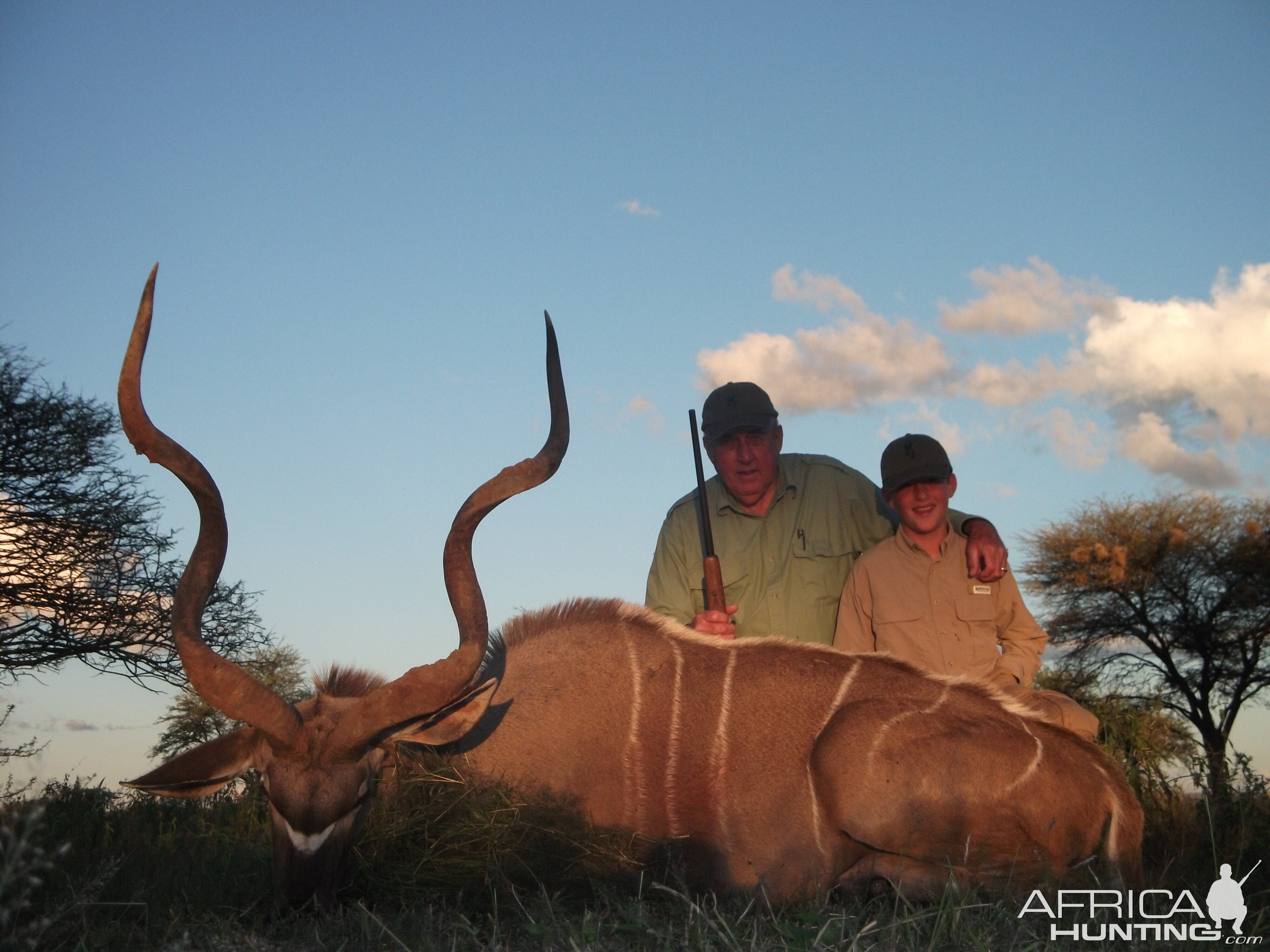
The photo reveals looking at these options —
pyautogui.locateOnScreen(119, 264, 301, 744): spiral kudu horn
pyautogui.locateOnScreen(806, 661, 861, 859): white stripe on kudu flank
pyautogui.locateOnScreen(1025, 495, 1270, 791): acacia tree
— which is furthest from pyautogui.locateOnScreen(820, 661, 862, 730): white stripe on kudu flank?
→ pyautogui.locateOnScreen(1025, 495, 1270, 791): acacia tree

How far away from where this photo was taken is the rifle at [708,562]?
17.5 ft

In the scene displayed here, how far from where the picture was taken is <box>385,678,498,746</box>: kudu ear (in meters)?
3.93

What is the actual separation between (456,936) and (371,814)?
102cm

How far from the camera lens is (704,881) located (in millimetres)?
4102

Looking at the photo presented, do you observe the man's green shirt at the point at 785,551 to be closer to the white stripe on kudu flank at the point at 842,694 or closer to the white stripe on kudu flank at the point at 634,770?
the white stripe on kudu flank at the point at 842,694

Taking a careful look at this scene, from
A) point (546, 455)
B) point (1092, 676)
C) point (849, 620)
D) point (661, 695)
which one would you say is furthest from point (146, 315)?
point (1092, 676)

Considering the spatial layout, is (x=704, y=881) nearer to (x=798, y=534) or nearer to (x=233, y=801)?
(x=798, y=534)

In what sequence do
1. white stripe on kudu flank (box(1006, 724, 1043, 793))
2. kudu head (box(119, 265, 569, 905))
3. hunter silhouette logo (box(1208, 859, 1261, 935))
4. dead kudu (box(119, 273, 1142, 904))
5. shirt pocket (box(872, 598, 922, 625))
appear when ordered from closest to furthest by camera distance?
hunter silhouette logo (box(1208, 859, 1261, 935)), kudu head (box(119, 265, 569, 905)), dead kudu (box(119, 273, 1142, 904)), white stripe on kudu flank (box(1006, 724, 1043, 793)), shirt pocket (box(872, 598, 922, 625))

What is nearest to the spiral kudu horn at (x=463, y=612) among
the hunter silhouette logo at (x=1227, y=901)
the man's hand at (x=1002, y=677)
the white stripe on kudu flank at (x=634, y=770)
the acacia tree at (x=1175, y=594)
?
the white stripe on kudu flank at (x=634, y=770)

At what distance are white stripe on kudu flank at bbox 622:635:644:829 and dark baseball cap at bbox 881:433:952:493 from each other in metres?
1.46

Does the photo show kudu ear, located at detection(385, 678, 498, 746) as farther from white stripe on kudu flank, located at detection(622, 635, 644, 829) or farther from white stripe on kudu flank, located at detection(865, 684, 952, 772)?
white stripe on kudu flank, located at detection(865, 684, 952, 772)

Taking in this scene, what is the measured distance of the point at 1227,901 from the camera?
3.26 m

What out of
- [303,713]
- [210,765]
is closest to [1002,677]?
[303,713]

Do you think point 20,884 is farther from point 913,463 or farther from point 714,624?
point 913,463
